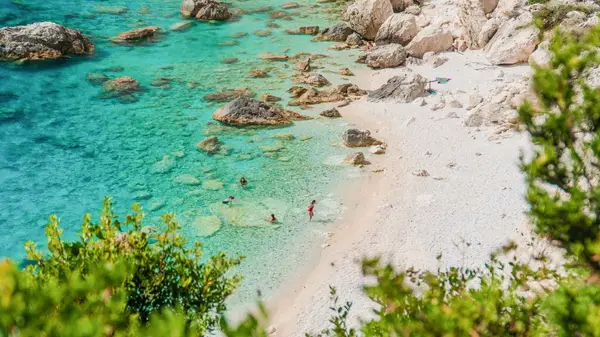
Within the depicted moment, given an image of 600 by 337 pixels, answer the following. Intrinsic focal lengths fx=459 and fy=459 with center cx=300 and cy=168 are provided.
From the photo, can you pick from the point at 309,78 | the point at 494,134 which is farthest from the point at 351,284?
the point at 309,78

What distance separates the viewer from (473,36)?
45.3 m

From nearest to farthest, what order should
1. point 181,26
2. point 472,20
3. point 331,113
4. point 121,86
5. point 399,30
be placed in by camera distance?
point 331,113 → point 121,86 → point 472,20 → point 399,30 → point 181,26

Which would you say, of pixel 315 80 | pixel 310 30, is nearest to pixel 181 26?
pixel 310 30

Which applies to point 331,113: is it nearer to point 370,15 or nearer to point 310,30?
point 370,15

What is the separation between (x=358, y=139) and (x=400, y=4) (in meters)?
32.5

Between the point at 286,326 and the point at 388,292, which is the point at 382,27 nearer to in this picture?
the point at 286,326

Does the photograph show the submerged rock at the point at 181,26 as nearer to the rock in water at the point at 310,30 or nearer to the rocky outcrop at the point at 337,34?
the rock in water at the point at 310,30

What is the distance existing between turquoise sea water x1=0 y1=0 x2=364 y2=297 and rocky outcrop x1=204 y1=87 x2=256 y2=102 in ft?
2.86

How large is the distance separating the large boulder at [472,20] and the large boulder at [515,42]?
2940mm

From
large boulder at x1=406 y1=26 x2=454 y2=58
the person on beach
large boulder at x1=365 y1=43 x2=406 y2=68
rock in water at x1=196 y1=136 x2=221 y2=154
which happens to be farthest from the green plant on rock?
large boulder at x1=406 y1=26 x2=454 y2=58

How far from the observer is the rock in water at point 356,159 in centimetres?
3186

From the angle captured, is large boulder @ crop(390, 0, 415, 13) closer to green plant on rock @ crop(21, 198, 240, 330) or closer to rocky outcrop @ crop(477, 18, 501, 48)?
rocky outcrop @ crop(477, 18, 501, 48)

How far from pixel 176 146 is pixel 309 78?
15.7 meters

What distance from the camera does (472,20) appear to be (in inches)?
1807
